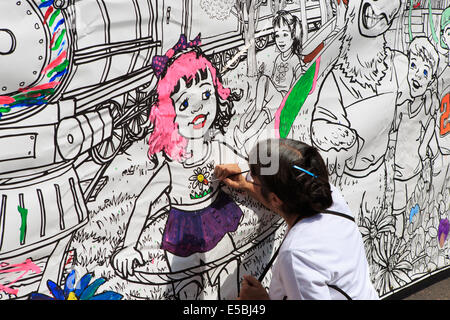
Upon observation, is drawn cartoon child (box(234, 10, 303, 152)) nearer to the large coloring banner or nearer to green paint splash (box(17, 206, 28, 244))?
the large coloring banner

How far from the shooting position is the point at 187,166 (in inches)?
72.1

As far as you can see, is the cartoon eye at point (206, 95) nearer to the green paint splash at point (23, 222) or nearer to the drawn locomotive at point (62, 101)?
the drawn locomotive at point (62, 101)

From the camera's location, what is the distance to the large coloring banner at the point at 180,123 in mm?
1412

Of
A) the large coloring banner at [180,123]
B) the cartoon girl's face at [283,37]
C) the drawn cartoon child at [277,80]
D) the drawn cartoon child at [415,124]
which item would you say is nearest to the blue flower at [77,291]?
the large coloring banner at [180,123]

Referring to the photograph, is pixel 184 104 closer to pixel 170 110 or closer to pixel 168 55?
pixel 170 110

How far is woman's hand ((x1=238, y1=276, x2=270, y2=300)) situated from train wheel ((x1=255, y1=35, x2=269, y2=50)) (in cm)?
97

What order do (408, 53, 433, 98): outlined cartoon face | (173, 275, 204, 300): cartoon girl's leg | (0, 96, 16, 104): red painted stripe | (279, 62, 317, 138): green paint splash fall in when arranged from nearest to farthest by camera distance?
1. (0, 96, 16, 104): red painted stripe
2. (173, 275, 204, 300): cartoon girl's leg
3. (279, 62, 317, 138): green paint splash
4. (408, 53, 433, 98): outlined cartoon face

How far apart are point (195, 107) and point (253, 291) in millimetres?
749

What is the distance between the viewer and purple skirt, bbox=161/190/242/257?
182cm

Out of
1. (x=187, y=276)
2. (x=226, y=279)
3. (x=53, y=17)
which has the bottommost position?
(x=226, y=279)

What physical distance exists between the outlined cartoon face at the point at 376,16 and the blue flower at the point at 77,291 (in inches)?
68.7

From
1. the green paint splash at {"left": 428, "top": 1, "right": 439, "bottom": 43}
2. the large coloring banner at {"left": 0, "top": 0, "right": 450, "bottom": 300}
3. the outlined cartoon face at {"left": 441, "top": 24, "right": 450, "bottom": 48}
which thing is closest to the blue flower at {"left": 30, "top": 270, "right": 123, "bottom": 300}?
the large coloring banner at {"left": 0, "top": 0, "right": 450, "bottom": 300}

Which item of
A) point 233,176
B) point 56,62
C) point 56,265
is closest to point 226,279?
point 233,176

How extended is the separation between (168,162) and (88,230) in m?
0.40
